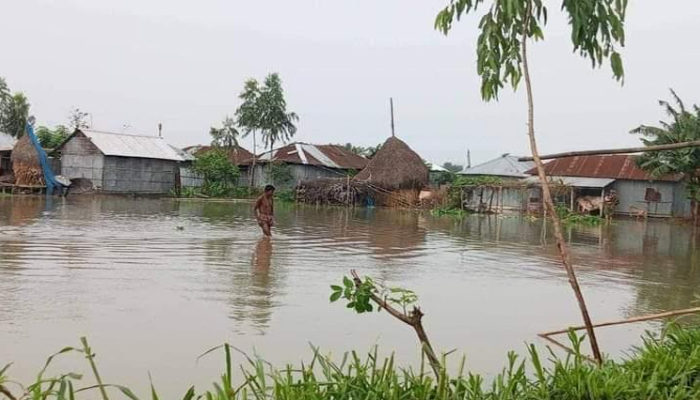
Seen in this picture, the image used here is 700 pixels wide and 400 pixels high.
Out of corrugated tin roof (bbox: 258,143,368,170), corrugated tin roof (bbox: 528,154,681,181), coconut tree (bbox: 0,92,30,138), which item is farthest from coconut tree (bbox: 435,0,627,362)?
coconut tree (bbox: 0,92,30,138)

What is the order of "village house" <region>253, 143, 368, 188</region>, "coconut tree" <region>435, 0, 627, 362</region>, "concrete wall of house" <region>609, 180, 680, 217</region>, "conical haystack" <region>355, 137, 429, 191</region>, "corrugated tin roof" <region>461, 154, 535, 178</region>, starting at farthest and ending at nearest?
"corrugated tin roof" <region>461, 154, 535, 178</region>
"village house" <region>253, 143, 368, 188</region>
"conical haystack" <region>355, 137, 429, 191</region>
"concrete wall of house" <region>609, 180, 680, 217</region>
"coconut tree" <region>435, 0, 627, 362</region>

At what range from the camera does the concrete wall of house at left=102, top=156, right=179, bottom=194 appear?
117 ft

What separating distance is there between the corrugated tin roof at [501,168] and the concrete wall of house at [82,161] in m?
22.8

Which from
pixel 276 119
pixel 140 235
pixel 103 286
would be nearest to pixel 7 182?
pixel 276 119

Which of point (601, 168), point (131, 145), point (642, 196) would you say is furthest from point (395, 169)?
point (131, 145)

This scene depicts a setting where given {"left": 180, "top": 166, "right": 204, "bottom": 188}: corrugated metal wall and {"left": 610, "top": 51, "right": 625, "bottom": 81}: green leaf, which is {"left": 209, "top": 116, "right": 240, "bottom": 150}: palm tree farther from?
{"left": 610, "top": 51, "right": 625, "bottom": 81}: green leaf

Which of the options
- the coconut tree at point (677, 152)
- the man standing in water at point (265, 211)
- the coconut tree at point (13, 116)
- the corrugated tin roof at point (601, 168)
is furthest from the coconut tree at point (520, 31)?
the coconut tree at point (13, 116)

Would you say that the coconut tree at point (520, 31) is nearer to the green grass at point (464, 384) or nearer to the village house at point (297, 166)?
the green grass at point (464, 384)

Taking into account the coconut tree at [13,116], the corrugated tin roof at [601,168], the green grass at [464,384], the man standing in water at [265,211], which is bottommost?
the green grass at [464,384]

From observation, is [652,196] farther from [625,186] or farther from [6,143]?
[6,143]

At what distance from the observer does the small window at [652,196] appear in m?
32.6

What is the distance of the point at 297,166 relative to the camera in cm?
4200

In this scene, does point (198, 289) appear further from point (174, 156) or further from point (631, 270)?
point (174, 156)

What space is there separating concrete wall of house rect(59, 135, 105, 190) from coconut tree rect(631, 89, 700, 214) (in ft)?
85.2
